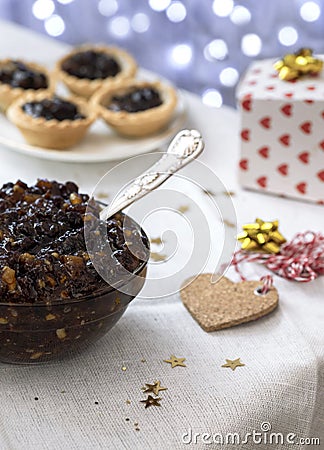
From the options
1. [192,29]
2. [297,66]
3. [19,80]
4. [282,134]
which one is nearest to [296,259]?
[282,134]

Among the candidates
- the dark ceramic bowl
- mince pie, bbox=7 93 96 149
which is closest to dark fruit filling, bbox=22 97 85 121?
mince pie, bbox=7 93 96 149

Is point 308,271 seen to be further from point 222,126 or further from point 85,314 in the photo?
point 222,126

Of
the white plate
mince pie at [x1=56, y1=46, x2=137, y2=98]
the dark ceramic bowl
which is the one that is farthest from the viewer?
mince pie at [x1=56, y1=46, x2=137, y2=98]

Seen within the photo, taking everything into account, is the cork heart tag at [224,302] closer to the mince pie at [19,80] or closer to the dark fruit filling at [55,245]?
the dark fruit filling at [55,245]

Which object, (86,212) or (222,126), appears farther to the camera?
(222,126)

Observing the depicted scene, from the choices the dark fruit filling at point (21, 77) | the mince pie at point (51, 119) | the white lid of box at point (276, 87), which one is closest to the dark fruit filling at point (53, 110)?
the mince pie at point (51, 119)

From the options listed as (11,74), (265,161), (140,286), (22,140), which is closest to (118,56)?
(11,74)

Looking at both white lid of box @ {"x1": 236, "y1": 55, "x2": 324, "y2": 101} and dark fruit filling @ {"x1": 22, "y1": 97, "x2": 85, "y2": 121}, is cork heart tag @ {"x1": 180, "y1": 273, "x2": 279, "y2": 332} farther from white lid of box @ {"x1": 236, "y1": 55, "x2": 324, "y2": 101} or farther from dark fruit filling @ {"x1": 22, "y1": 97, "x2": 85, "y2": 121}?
dark fruit filling @ {"x1": 22, "y1": 97, "x2": 85, "y2": 121}
